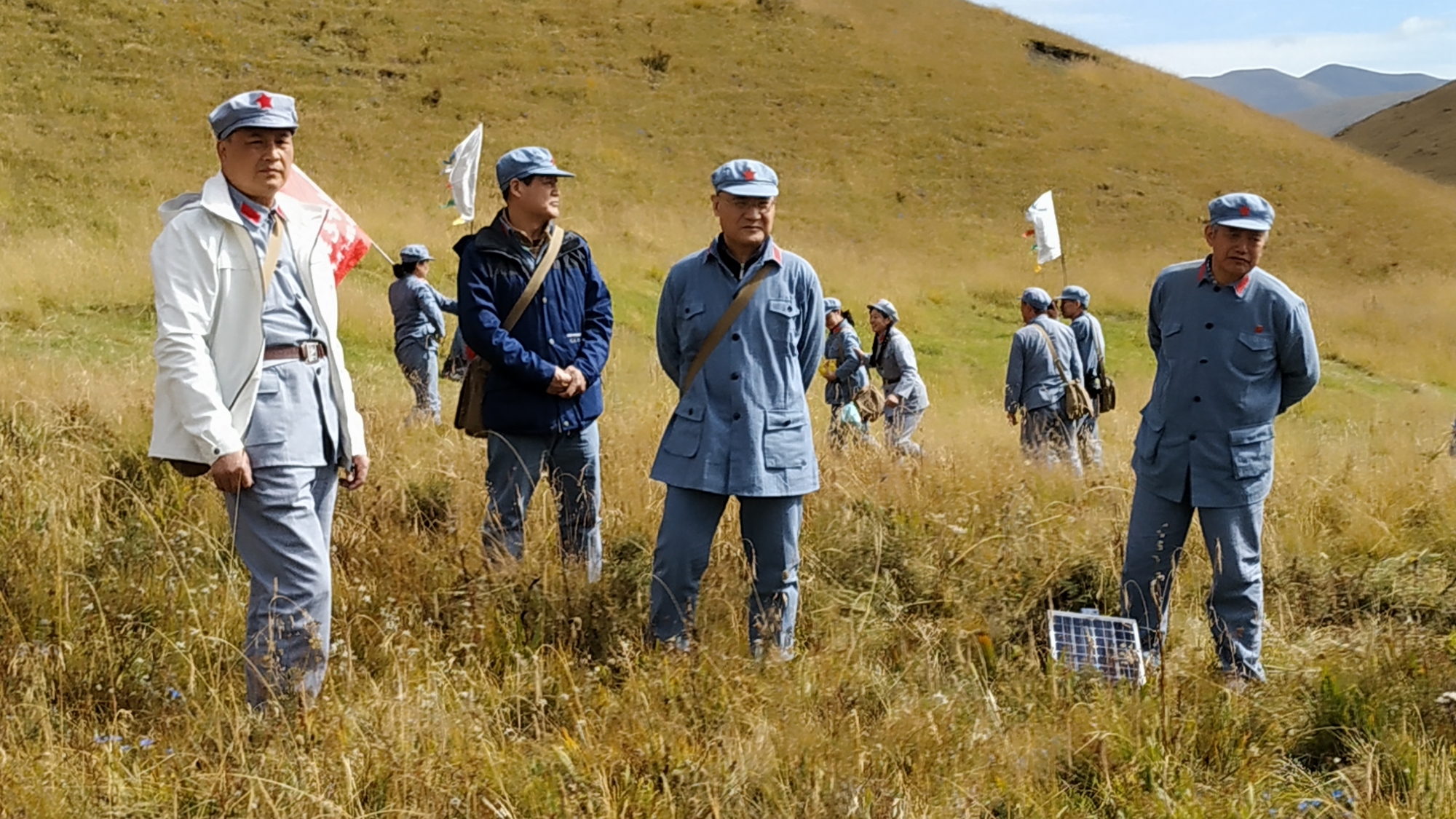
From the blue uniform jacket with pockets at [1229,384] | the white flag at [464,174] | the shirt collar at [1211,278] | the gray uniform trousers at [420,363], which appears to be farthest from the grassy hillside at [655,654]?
the white flag at [464,174]

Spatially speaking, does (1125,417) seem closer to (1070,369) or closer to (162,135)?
(1070,369)

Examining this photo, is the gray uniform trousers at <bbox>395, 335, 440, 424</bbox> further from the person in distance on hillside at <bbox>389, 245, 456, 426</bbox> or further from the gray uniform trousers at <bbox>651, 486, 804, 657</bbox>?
the gray uniform trousers at <bbox>651, 486, 804, 657</bbox>

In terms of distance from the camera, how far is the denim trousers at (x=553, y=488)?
191 inches

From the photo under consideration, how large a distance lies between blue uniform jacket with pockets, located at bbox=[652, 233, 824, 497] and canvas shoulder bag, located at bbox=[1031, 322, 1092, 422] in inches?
210

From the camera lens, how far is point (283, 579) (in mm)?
3371

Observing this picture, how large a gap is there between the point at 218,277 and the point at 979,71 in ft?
159

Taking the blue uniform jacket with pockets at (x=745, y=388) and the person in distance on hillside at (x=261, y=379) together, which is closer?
the person in distance on hillside at (x=261, y=379)

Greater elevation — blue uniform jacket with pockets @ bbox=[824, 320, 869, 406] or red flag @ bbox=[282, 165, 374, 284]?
red flag @ bbox=[282, 165, 374, 284]

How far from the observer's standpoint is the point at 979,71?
1897 inches

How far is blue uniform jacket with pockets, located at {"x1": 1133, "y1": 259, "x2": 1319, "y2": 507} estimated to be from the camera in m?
4.43

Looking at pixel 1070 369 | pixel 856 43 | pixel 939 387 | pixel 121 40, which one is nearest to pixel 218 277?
pixel 1070 369

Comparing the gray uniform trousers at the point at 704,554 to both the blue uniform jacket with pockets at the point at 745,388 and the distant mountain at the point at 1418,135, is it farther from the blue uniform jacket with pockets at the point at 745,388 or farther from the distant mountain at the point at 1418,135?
the distant mountain at the point at 1418,135

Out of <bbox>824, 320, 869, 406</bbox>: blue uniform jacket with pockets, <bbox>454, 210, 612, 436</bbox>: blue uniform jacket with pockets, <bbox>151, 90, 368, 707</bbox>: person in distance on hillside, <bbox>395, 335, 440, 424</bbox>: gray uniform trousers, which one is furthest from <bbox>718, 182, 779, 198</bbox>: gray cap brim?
<bbox>395, 335, 440, 424</bbox>: gray uniform trousers

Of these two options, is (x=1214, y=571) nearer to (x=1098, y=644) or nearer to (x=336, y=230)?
(x=1098, y=644)
